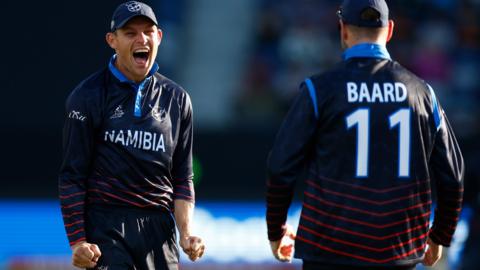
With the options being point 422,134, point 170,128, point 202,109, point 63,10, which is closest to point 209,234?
point 202,109

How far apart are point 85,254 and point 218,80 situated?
9182 mm

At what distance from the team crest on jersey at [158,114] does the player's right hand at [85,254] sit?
78 cm

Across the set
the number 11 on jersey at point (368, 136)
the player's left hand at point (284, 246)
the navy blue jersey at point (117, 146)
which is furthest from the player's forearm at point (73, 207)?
the number 11 on jersey at point (368, 136)

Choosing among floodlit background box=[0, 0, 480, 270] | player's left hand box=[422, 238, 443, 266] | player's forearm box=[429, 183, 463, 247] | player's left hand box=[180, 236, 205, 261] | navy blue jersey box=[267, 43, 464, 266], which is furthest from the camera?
floodlit background box=[0, 0, 480, 270]

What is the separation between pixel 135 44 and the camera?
5562mm

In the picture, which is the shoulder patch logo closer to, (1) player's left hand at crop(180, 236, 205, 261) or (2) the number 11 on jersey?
(1) player's left hand at crop(180, 236, 205, 261)

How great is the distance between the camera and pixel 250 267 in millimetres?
11539

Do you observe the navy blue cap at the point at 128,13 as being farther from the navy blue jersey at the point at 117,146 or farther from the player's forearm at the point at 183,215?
the player's forearm at the point at 183,215

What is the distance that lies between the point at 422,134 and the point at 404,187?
0.28m

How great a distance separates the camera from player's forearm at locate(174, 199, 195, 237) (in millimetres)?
5680

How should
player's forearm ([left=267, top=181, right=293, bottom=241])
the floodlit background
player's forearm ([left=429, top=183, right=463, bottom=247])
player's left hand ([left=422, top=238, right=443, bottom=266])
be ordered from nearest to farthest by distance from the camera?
player's forearm ([left=267, top=181, right=293, bottom=241]) < player's forearm ([left=429, top=183, right=463, bottom=247]) < player's left hand ([left=422, top=238, right=443, bottom=266]) < the floodlit background

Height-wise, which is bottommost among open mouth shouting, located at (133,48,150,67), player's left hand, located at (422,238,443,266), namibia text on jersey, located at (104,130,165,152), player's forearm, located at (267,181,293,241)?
player's left hand, located at (422,238,443,266)

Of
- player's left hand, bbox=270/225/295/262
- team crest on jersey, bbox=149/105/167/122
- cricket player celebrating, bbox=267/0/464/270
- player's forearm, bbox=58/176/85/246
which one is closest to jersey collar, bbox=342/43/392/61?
cricket player celebrating, bbox=267/0/464/270

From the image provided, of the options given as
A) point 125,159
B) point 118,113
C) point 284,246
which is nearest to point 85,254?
point 125,159
